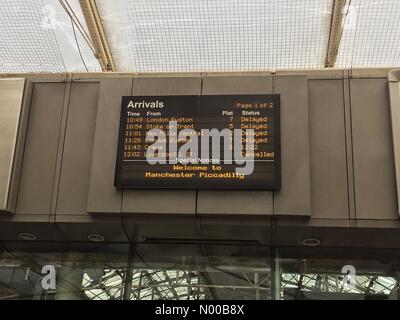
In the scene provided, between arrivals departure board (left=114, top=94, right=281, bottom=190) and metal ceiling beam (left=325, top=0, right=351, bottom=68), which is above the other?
metal ceiling beam (left=325, top=0, right=351, bottom=68)

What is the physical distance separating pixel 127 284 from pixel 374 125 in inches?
172

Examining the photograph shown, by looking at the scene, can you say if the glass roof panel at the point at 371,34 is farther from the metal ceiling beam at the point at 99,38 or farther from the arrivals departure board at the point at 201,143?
the metal ceiling beam at the point at 99,38

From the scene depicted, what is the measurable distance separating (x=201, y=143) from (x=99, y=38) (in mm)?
3447

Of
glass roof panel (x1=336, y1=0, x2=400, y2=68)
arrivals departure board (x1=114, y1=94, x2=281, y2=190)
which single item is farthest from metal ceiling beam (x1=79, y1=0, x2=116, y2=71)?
glass roof panel (x1=336, y1=0, x2=400, y2=68)

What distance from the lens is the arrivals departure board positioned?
852cm

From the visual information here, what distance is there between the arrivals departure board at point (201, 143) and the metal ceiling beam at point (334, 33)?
1994mm

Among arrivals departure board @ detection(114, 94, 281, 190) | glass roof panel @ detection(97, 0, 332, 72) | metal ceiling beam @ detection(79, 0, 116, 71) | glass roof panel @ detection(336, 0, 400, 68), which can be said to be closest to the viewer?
arrivals departure board @ detection(114, 94, 281, 190)

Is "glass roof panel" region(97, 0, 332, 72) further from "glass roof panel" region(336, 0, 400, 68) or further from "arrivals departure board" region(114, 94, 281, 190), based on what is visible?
"arrivals departure board" region(114, 94, 281, 190)

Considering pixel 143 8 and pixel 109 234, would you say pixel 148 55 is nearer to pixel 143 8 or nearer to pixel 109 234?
pixel 143 8

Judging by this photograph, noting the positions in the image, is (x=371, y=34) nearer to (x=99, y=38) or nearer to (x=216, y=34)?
(x=216, y=34)

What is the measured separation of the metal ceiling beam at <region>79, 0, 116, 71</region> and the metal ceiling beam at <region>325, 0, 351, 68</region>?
3767mm

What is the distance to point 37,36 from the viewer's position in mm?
10281

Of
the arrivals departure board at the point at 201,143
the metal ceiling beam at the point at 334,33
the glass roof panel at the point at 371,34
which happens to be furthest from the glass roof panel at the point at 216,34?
the arrivals departure board at the point at 201,143

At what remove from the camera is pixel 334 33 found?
407 inches
